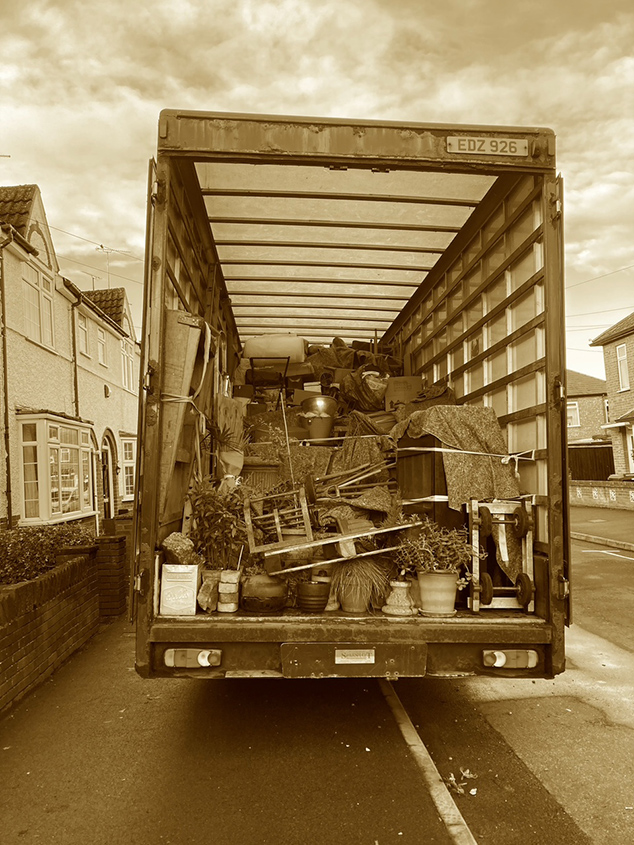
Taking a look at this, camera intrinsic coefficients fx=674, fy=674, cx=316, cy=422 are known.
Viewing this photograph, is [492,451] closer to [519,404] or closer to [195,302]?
[519,404]

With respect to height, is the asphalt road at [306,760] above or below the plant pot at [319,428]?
below

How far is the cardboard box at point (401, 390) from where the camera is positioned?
6930 mm

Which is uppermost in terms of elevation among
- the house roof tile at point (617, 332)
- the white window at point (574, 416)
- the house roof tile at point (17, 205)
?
the house roof tile at point (17, 205)

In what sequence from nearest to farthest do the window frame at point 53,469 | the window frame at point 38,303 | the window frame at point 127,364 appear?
1. the window frame at point 53,469
2. the window frame at point 38,303
3. the window frame at point 127,364

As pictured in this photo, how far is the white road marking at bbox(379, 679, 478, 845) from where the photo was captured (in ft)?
9.46

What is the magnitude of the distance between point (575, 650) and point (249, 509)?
3481 millimetres

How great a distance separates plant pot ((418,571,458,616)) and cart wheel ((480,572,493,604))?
0.54 feet

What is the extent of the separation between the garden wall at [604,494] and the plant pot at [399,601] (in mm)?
19849

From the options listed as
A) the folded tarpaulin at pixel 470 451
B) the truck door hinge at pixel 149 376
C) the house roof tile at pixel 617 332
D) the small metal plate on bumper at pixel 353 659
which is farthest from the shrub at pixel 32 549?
the house roof tile at pixel 617 332

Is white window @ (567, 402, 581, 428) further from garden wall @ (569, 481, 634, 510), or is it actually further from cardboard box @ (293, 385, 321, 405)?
cardboard box @ (293, 385, 321, 405)

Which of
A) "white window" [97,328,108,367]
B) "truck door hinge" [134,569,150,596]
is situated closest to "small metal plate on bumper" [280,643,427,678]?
"truck door hinge" [134,569,150,596]

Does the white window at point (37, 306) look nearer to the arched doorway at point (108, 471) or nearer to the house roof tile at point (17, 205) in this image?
the house roof tile at point (17, 205)

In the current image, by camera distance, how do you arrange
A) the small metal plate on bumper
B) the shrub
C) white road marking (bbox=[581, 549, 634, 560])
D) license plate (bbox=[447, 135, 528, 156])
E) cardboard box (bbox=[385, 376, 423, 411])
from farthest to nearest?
white road marking (bbox=[581, 549, 634, 560]), cardboard box (bbox=[385, 376, 423, 411]), the shrub, license plate (bbox=[447, 135, 528, 156]), the small metal plate on bumper

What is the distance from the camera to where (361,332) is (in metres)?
8.85
